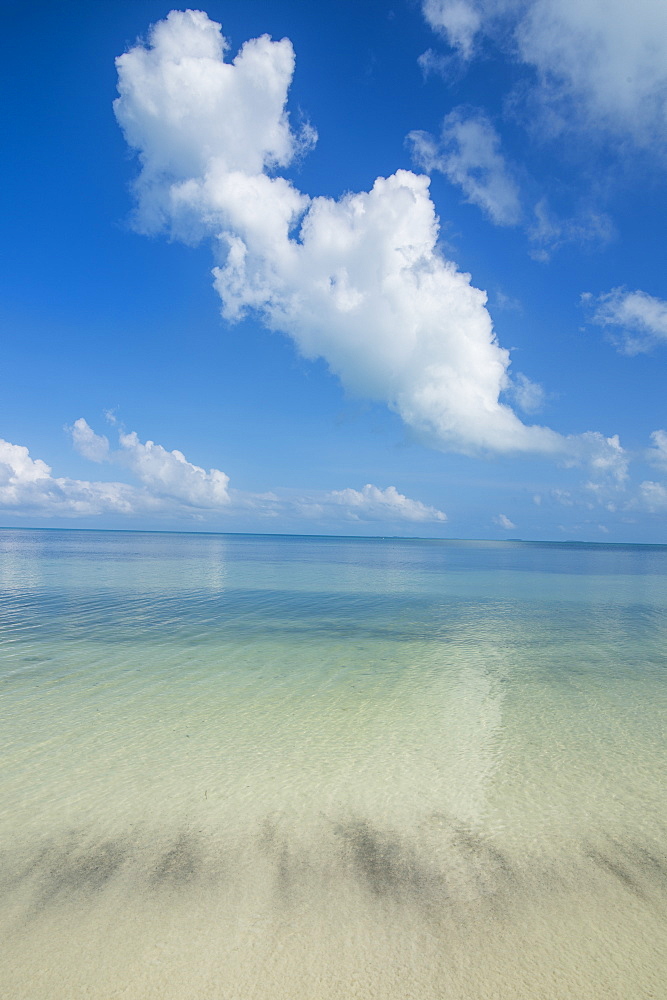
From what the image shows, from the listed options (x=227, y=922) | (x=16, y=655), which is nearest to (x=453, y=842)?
(x=227, y=922)

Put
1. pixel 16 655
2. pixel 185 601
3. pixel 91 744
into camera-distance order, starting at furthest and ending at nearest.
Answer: pixel 185 601, pixel 16 655, pixel 91 744

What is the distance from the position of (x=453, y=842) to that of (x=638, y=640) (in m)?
16.2

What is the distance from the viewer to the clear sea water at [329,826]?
4.14 metres

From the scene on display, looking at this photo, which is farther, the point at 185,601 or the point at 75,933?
the point at 185,601

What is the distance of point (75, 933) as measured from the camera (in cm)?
440

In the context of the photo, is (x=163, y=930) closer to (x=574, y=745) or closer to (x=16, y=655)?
(x=574, y=745)

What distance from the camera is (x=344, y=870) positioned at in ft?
17.5

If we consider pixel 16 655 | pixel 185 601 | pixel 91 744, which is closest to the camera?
pixel 91 744

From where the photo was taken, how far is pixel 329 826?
6.24m

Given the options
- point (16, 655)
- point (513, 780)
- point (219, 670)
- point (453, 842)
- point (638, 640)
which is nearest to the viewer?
point (453, 842)

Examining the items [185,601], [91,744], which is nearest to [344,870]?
[91,744]

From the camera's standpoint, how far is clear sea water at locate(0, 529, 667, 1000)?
414 centimetres

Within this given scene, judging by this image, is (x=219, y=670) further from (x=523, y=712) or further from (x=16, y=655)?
(x=523, y=712)

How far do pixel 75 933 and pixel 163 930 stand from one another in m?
0.73
